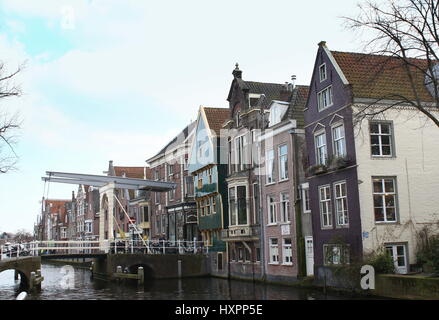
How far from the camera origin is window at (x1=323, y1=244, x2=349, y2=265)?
27.1 m

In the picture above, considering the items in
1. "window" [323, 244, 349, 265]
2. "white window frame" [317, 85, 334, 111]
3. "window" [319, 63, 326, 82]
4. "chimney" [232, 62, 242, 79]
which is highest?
"chimney" [232, 62, 242, 79]

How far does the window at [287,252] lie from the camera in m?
33.4

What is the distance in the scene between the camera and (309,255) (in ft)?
104

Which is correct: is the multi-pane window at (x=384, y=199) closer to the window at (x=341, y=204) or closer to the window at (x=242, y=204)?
the window at (x=341, y=204)

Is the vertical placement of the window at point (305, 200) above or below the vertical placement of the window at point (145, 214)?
below

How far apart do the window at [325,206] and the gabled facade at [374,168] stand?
0.05 metres

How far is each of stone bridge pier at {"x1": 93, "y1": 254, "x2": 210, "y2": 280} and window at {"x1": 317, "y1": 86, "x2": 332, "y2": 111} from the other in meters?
20.0

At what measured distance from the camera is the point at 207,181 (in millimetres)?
46500

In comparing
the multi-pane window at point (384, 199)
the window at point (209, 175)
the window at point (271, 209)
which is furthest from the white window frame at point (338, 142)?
the window at point (209, 175)

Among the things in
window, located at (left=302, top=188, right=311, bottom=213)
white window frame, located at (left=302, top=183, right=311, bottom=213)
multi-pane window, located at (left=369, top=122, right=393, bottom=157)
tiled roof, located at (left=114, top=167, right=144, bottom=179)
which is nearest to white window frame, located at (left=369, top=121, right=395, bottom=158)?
multi-pane window, located at (left=369, top=122, right=393, bottom=157)

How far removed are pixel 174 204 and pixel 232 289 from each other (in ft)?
68.4

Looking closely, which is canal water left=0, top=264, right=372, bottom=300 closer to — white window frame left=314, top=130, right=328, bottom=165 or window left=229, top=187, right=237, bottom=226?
window left=229, top=187, right=237, bottom=226
